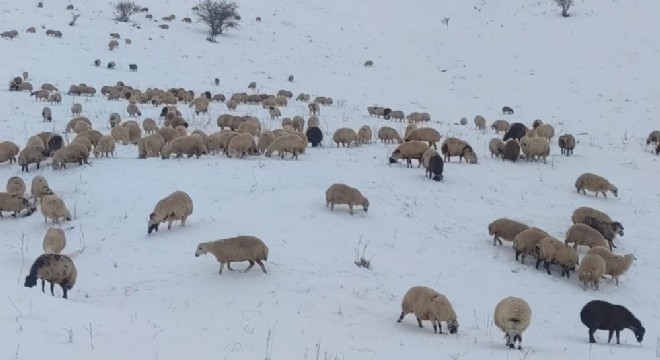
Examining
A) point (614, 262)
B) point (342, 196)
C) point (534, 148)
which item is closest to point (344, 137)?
point (534, 148)

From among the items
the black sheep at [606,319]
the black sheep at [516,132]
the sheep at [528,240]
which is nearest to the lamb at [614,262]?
the sheep at [528,240]

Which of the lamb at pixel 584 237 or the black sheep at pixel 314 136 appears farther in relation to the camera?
the black sheep at pixel 314 136

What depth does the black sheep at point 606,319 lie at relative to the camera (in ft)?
34.9

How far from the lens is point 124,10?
52.7 m

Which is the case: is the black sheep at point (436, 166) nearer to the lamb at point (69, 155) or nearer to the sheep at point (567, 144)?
the sheep at point (567, 144)

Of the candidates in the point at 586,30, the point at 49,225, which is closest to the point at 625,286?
the point at 49,225

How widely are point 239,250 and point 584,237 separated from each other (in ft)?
26.6

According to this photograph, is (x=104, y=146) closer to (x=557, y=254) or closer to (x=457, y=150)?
(x=457, y=150)

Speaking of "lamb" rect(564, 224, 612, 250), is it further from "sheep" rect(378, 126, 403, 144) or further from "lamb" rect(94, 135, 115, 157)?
"lamb" rect(94, 135, 115, 157)

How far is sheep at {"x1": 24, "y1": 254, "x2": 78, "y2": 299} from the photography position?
34.6ft

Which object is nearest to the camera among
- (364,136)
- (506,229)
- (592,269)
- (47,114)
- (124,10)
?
(592,269)

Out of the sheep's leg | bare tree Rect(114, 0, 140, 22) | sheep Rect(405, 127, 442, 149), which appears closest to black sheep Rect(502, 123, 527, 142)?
sheep Rect(405, 127, 442, 149)

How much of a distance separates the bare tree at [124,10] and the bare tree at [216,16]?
5252 mm

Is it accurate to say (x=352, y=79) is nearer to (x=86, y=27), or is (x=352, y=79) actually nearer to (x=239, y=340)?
(x=86, y=27)
